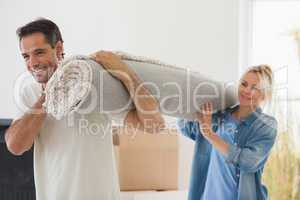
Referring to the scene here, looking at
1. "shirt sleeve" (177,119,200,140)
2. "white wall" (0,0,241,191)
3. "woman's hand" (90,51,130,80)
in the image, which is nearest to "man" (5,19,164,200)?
"woman's hand" (90,51,130,80)

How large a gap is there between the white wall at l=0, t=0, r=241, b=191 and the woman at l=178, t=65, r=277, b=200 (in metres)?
1.09

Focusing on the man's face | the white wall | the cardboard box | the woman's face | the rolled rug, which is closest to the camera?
the rolled rug

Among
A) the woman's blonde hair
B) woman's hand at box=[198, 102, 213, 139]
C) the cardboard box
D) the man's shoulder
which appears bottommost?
the cardboard box

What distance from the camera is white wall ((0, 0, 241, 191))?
2.22 meters

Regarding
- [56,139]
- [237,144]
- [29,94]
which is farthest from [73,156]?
[237,144]

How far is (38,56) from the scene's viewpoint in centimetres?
102

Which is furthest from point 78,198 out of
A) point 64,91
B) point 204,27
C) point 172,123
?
point 204,27

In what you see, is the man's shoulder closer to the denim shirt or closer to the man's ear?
the man's ear

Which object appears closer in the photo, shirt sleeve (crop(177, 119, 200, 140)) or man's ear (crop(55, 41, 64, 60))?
man's ear (crop(55, 41, 64, 60))

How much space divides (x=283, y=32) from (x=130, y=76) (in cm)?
147

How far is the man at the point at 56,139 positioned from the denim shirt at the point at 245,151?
0.24 metres

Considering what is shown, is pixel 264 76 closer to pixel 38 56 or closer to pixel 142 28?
pixel 38 56

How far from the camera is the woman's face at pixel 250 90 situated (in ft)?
3.66

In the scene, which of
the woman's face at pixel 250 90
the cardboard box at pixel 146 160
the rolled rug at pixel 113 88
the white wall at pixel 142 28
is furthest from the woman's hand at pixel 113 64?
the white wall at pixel 142 28
